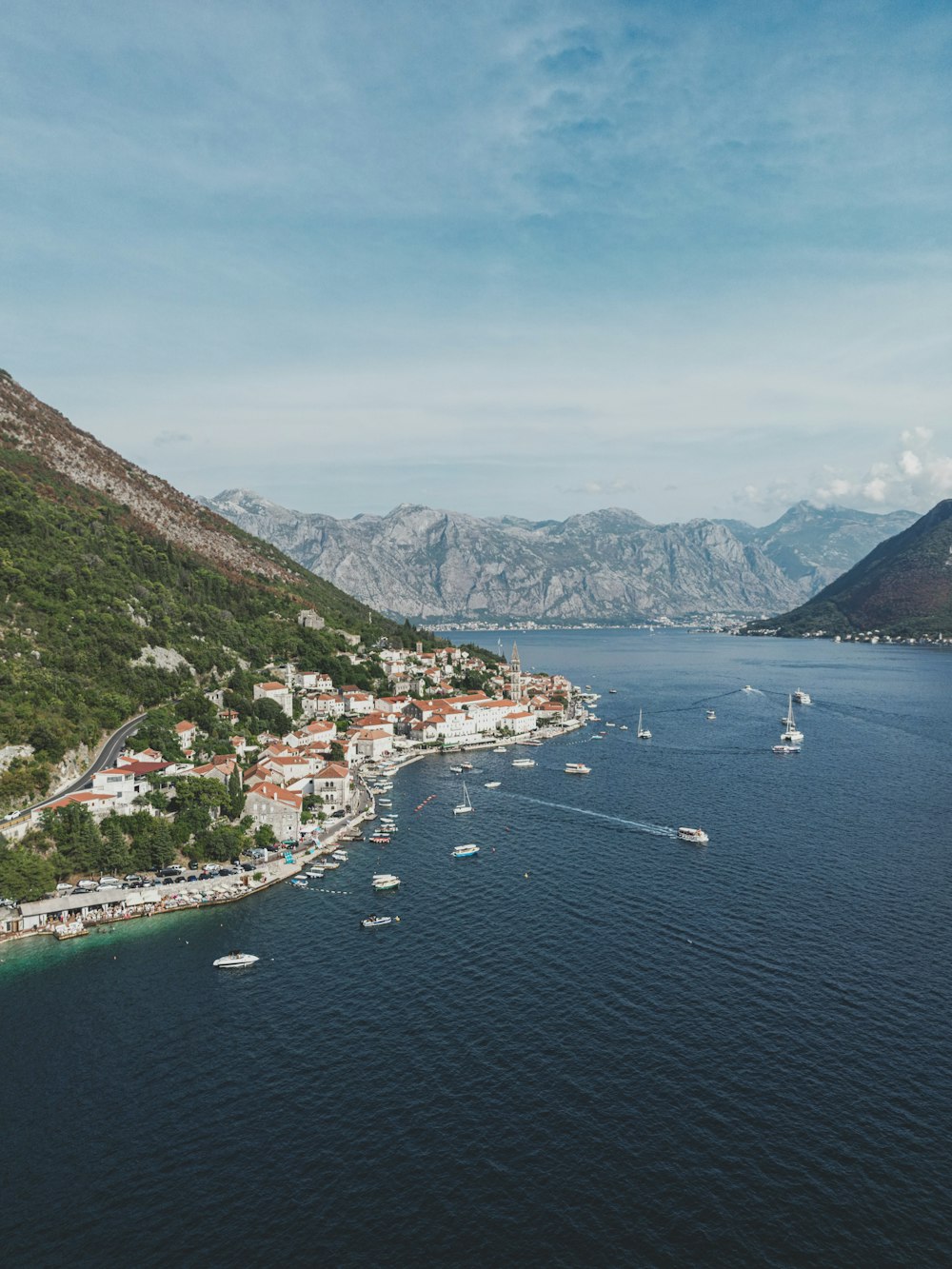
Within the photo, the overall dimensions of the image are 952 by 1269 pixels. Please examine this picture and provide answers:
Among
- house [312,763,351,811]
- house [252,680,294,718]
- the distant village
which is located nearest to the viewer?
the distant village

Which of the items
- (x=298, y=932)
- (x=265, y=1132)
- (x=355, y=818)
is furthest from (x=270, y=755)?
(x=265, y=1132)

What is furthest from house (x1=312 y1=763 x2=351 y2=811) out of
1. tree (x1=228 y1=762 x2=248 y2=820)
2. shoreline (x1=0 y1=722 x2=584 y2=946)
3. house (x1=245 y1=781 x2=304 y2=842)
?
tree (x1=228 y1=762 x2=248 y2=820)

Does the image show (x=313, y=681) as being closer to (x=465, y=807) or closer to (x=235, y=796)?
(x=465, y=807)

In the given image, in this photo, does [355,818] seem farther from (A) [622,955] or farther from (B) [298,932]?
(A) [622,955]

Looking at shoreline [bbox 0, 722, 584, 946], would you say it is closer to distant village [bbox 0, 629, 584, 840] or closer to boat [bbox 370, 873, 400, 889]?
distant village [bbox 0, 629, 584, 840]

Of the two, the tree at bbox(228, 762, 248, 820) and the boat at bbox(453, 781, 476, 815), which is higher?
the tree at bbox(228, 762, 248, 820)

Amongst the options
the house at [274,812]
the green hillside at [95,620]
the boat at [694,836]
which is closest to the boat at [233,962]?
the house at [274,812]

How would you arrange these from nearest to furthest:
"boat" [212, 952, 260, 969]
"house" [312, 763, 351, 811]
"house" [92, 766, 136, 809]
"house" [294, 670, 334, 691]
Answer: "boat" [212, 952, 260, 969], "house" [92, 766, 136, 809], "house" [312, 763, 351, 811], "house" [294, 670, 334, 691]
